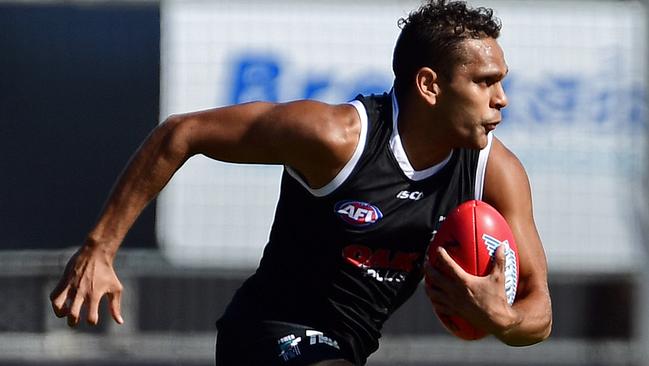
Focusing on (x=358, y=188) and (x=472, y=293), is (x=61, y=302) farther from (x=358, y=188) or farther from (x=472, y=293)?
(x=472, y=293)

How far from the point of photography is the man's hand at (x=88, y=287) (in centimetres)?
443

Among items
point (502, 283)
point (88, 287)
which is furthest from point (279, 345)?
point (502, 283)

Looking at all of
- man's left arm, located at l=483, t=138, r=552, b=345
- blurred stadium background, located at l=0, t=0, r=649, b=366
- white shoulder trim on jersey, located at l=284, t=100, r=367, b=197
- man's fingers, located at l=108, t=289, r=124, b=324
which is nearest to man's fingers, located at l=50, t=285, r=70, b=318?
man's fingers, located at l=108, t=289, r=124, b=324

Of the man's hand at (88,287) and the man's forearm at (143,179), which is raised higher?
the man's forearm at (143,179)

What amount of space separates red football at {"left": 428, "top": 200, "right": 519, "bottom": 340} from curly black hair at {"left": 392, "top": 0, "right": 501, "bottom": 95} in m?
0.51

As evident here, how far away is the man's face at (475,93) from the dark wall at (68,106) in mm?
3870

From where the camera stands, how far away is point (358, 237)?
4727 millimetres

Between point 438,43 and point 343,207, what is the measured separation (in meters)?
0.64

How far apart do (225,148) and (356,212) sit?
48cm

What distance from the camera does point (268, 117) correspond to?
461 cm

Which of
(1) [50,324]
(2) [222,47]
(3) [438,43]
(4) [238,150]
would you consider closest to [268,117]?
(4) [238,150]

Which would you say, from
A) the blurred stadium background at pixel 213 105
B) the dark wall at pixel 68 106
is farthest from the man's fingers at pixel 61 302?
the dark wall at pixel 68 106

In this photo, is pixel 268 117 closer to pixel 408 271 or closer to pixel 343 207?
pixel 343 207

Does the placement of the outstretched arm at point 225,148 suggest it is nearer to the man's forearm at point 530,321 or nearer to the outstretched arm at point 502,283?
the outstretched arm at point 502,283
